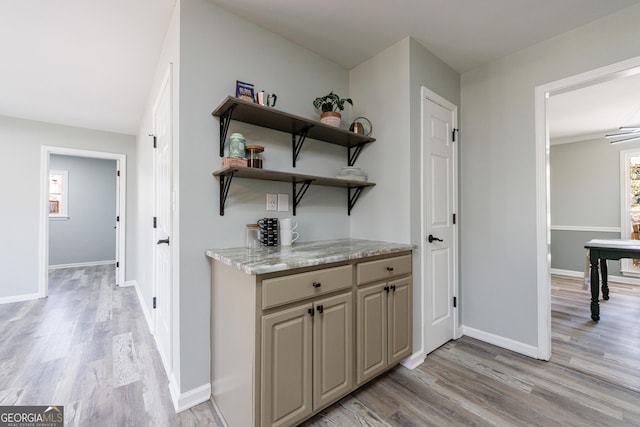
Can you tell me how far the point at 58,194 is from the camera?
558 centimetres

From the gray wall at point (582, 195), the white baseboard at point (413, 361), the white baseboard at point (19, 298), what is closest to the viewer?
the white baseboard at point (413, 361)

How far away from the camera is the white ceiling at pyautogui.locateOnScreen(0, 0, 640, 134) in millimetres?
1760

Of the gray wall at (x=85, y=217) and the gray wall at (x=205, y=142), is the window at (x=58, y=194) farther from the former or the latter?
the gray wall at (x=205, y=142)

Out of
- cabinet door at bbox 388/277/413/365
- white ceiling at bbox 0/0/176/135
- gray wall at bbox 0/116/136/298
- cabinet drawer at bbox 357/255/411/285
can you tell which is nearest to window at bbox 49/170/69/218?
gray wall at bbox 0/116/136/298

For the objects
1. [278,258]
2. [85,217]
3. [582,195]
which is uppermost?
[582,195]

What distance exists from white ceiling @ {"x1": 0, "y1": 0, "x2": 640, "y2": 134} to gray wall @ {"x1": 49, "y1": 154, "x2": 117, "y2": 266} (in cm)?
360

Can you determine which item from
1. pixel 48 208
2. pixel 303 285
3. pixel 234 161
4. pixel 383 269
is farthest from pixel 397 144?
pixel 48 208

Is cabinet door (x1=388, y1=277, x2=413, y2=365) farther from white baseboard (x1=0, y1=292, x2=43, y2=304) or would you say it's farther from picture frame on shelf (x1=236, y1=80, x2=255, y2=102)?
white baseboard (x1=0, y1=292, x2=43, y2=304)

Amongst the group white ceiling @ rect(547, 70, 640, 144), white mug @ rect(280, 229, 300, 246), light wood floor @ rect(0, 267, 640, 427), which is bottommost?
light wood floor @ rect(0, 267, 640, 427)

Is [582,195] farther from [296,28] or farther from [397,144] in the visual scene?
[296,28]

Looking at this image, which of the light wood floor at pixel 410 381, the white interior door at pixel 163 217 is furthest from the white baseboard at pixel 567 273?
the white interior door at pixel 163 217

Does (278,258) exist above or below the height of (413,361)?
above

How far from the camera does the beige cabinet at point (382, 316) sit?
1.68 metres

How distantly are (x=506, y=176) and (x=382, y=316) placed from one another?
5.37ft
